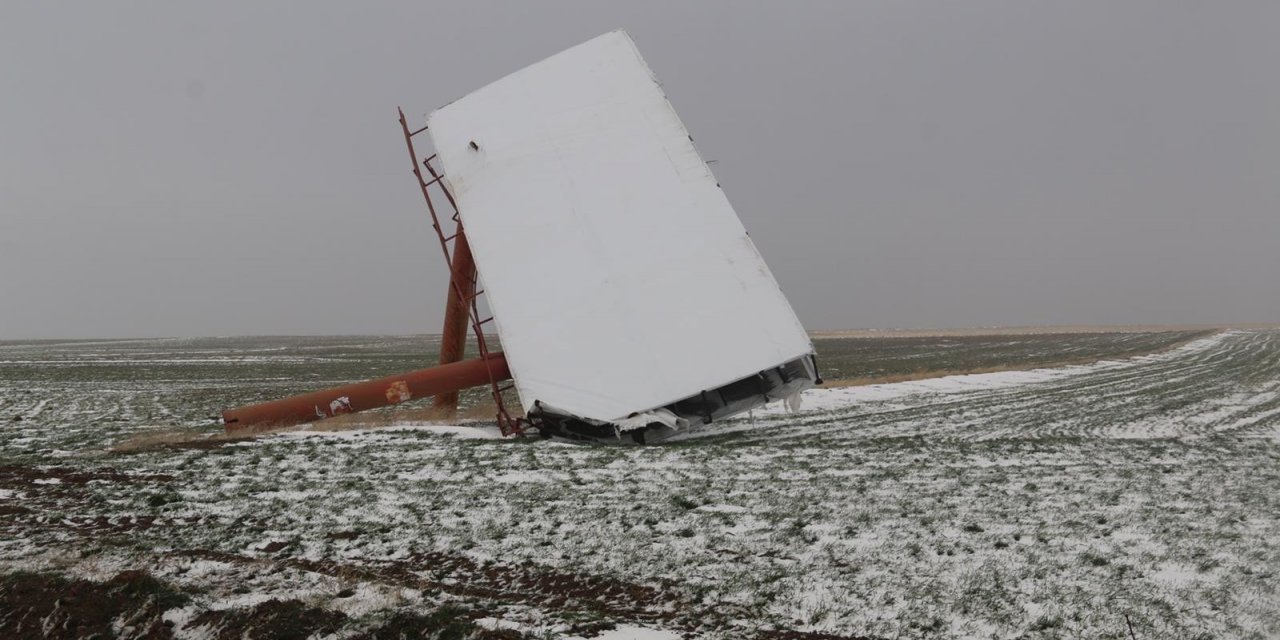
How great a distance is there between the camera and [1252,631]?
225 inches

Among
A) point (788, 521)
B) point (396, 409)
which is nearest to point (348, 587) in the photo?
point (788, 521)

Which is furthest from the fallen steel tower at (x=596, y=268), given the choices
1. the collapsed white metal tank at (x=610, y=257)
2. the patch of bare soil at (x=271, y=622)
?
the patch of bare soil at (x=271, y=622)

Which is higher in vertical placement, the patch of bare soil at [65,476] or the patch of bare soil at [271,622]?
the patch of bare soil at [65,476]

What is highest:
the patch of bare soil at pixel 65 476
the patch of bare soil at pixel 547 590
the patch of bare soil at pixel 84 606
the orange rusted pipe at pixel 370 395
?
the orange rusted pipe at pixel 370 395

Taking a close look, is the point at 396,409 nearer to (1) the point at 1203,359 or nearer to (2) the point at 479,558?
(2) the point at 479,558

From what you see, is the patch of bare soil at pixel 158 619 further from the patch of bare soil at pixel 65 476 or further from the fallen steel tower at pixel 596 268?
the fallen steel tower at pixel 596 268

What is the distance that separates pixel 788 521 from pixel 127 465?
9387mm

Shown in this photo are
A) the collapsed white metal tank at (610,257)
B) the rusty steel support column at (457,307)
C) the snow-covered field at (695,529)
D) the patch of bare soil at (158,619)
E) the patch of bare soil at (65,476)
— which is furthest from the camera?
the rusty steel support column at (457,307)

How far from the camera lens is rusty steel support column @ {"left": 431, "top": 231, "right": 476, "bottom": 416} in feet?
50.9

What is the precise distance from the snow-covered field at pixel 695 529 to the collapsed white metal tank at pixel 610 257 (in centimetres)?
100

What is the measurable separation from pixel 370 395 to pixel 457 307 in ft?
8.57

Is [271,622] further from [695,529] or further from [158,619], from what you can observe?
[695,529]

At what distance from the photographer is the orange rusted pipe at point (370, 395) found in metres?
14.7

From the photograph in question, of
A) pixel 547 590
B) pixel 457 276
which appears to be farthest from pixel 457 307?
pixel 547 590
